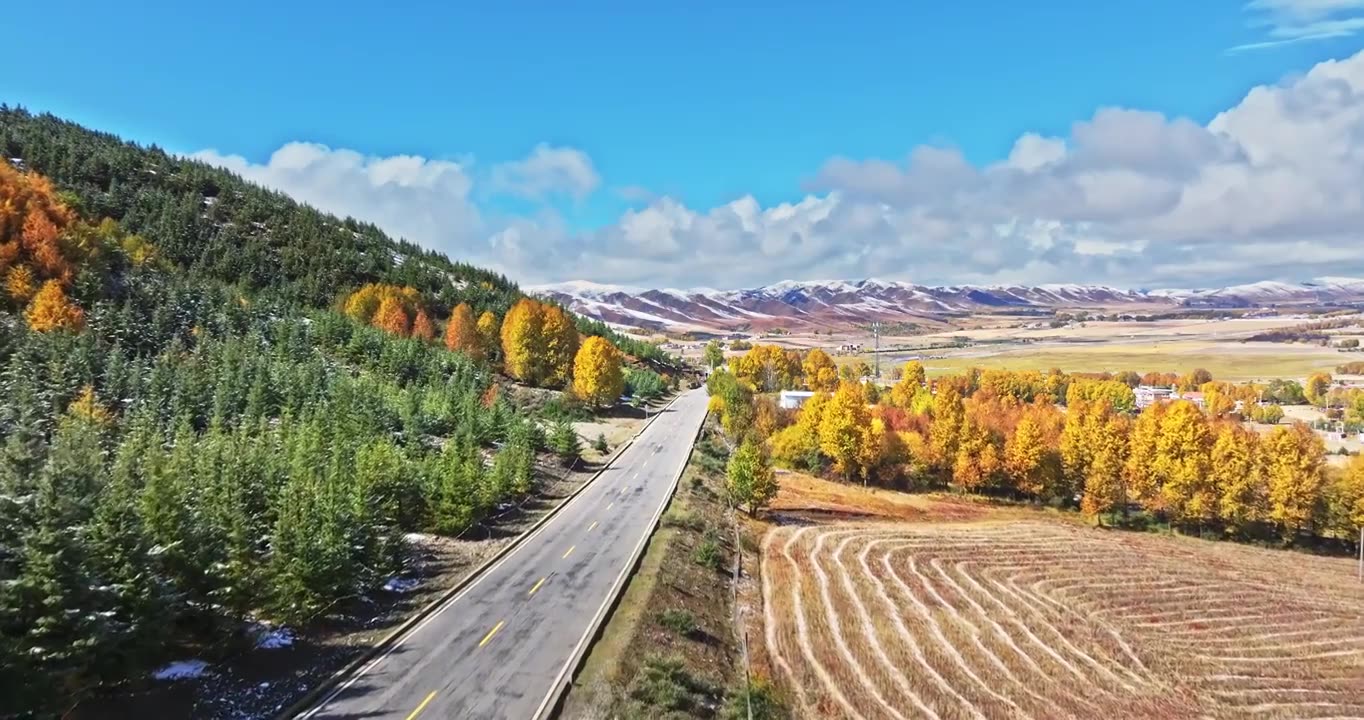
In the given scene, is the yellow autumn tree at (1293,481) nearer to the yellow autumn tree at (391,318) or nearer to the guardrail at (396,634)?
the guardrail at (396,634)

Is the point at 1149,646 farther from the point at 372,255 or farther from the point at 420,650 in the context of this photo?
the point at 372,255

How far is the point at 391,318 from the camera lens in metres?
121

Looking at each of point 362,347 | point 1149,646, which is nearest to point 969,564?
point 1149,646

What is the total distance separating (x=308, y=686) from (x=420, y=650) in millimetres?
4410

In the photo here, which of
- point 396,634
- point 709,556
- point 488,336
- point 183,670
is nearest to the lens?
point 183,670

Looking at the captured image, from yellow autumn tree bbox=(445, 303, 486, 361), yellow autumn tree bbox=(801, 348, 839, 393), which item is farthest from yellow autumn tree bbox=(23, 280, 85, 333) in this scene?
yellow autumn tree bbox=(801, 348, 839, 393)

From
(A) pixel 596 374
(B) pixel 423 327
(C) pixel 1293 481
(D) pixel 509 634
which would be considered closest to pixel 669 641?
(D) pixel 509 634

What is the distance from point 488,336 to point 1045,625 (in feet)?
327

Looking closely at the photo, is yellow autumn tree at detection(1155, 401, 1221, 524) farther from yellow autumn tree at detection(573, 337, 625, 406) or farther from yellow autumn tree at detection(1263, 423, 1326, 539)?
yellow autumn tree at detection(573, 337, 625, 406)

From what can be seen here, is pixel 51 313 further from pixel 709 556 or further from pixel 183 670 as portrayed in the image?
pixel 709 556

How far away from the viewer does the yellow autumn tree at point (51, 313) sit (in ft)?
254

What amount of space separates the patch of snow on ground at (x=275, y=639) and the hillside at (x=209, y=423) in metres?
0.51

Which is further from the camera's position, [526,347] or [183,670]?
[526,347]

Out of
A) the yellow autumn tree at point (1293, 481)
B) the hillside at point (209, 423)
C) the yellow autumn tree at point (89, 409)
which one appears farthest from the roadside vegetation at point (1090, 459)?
the yellow autumn tree at point (89, 409)
